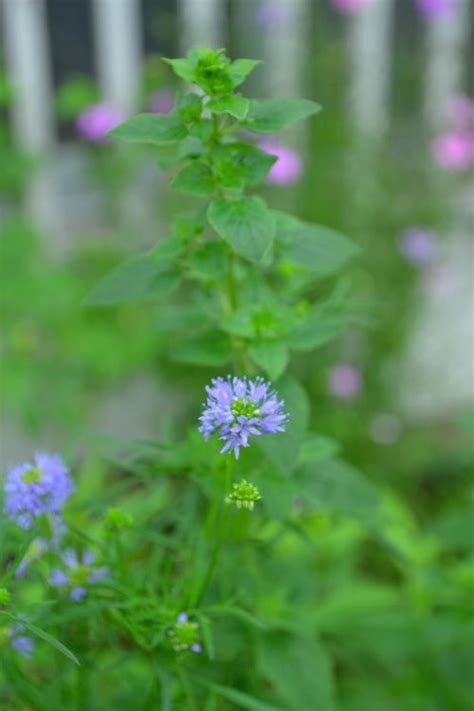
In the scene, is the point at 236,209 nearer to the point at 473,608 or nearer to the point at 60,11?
the point at 473,608

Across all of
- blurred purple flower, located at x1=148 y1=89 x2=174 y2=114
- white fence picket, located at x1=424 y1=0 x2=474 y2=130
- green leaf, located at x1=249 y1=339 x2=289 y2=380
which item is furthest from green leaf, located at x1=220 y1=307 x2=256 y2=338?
white fence picket, located at x1=424 y1=0 x2=474 y2=130

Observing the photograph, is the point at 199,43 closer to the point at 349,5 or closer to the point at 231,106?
the point at 349,5

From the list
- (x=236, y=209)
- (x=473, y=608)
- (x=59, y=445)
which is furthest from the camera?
(x=59, y=445)

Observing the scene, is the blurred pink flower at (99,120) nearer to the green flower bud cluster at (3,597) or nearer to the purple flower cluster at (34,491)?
the purple flower cluster at (34,491)

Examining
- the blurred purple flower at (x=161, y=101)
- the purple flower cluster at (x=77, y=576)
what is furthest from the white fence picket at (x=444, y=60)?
the purple flower cluster at (x=77, y=576)

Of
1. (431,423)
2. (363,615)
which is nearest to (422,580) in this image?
(363,615)

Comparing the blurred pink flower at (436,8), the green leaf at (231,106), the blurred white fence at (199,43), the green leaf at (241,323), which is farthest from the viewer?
the blurred white fence at (199,43)

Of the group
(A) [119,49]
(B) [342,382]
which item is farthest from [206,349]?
(A) [119,49]
